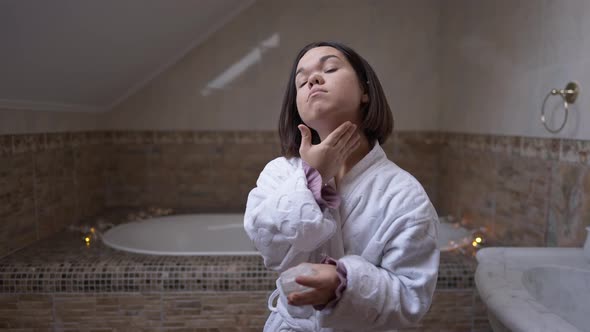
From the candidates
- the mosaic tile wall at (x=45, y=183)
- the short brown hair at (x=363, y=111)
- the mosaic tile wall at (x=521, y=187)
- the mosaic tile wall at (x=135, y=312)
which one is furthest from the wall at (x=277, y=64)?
the short brown hair at (x=363, y=111)

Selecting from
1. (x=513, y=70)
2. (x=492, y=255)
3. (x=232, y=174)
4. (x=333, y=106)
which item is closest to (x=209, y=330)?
(x=492, y=255)

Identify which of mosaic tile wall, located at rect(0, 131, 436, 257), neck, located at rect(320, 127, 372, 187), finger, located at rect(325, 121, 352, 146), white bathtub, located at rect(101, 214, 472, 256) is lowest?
white bathtub, located at rect(101, 214, 472, 256)

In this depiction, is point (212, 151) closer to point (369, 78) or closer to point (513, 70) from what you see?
point (513, 70)

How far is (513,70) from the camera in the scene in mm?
1842

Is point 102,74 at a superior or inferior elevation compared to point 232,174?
superior

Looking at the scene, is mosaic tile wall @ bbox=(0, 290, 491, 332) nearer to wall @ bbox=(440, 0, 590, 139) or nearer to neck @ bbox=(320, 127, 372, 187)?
neck @ bbox=(320, 127, 372, 187)

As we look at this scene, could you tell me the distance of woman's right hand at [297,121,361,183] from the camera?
2.31ft

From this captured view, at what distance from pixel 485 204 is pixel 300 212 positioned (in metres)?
1.73

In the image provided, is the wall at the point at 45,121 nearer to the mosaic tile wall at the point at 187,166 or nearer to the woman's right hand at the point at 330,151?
the mosaic tile wall at the point at 187,166

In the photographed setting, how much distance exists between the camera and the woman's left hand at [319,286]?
1.90 feet

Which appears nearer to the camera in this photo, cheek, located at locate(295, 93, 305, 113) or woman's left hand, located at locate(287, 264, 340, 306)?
woman's left hand, located at locate(287, 264, 340, 306)

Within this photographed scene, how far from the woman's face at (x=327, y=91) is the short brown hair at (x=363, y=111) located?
17mm

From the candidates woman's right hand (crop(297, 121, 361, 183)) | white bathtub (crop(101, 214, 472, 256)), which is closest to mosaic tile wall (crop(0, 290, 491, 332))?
white bathtub (crop(101, 214, 472, 256))

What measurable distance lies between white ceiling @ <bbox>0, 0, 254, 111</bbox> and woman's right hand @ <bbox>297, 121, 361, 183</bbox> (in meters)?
1.09
